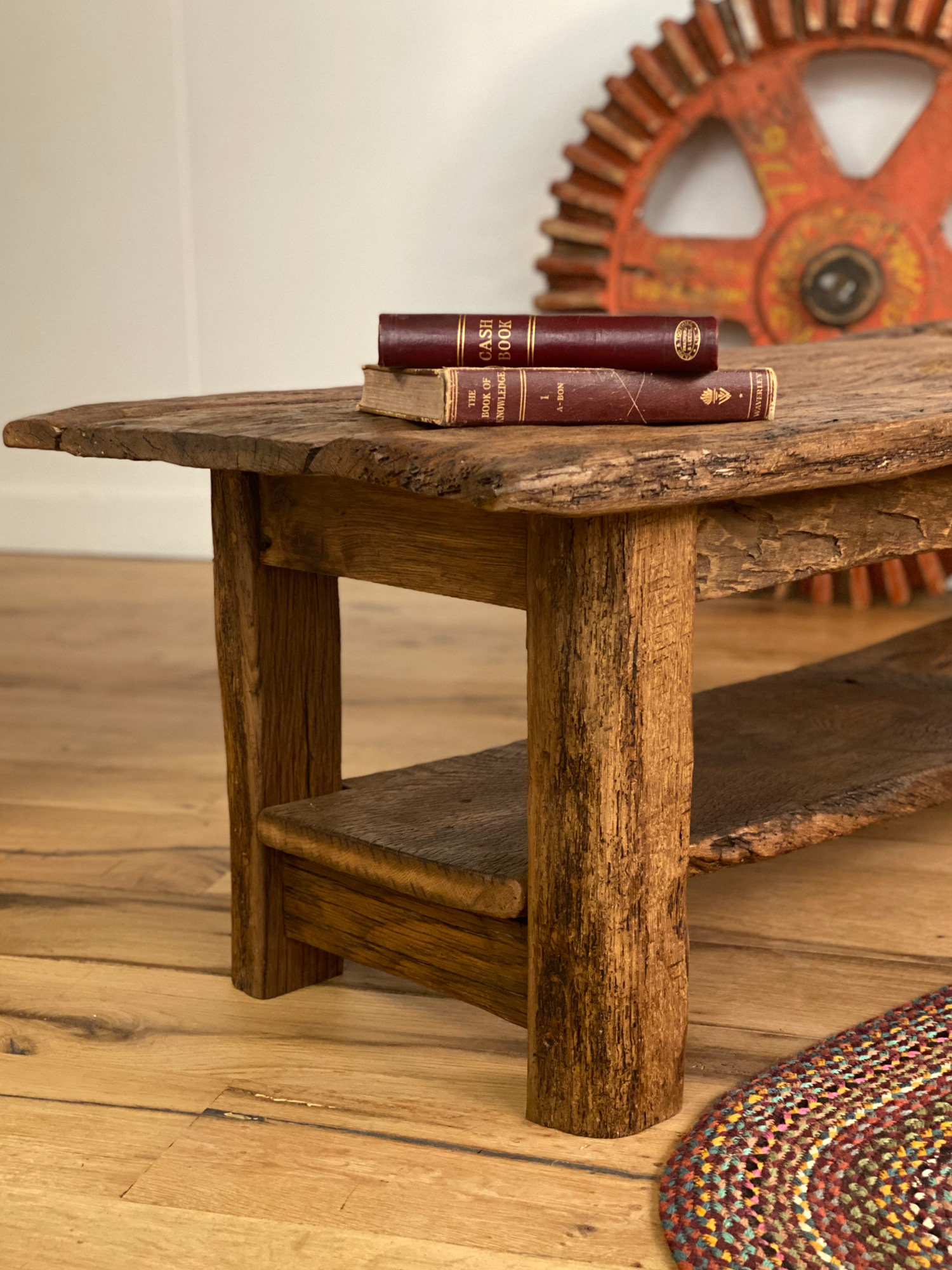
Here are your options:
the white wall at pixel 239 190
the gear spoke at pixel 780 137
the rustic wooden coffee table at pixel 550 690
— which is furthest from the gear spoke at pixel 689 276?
the rustic wooden coffee table at pixel 550 690

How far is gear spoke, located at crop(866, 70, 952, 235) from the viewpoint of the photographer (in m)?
2.75

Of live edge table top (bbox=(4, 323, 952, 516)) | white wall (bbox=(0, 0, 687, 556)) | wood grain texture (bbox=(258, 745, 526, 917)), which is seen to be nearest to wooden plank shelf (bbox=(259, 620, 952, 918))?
wood grain texture (bbox=(258, 745, 526, 917))

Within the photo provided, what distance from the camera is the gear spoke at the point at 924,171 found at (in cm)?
275

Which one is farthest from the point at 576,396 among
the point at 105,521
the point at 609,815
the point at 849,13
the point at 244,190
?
the point at 105,521

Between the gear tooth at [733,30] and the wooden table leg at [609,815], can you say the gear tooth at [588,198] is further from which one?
the wooden table leg at [609,815]

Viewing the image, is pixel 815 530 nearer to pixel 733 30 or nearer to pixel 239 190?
pixel 733 30

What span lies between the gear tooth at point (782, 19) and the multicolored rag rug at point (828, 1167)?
2167 mm

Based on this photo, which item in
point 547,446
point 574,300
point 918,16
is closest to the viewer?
point 547,446

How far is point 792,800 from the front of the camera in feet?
3.76

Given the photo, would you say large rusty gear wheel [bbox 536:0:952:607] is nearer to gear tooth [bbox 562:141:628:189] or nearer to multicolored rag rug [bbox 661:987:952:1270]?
gear tooth [bbox 562:141:628:189]

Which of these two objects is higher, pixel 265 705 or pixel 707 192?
pixel 707 192

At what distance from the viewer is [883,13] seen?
269cm

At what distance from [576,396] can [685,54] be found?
2.08 meters

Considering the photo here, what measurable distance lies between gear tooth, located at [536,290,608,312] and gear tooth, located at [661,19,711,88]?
0.43m
